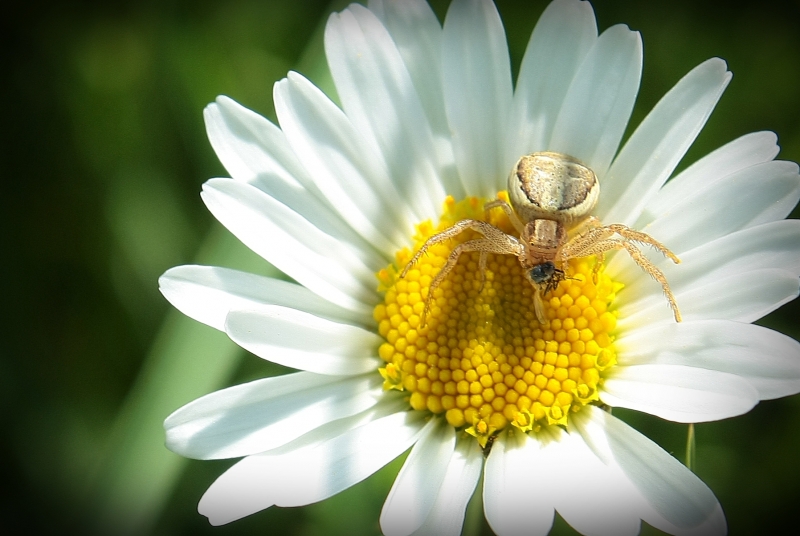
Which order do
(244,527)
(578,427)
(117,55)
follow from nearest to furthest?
(578,427) < (244,527) < (117,55)

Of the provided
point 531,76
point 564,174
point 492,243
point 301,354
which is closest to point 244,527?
point 301,354

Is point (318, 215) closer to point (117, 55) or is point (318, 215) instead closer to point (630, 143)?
point (630, 143)

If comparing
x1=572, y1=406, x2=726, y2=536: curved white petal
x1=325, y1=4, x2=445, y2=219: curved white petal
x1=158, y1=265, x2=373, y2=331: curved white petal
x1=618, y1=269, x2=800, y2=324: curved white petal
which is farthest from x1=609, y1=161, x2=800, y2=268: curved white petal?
x1=158, y1=265, x2=373, y2=331: curved white petal

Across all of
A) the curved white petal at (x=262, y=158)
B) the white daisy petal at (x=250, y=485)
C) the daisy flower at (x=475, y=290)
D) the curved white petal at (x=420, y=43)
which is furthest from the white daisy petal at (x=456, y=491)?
the curved white petal at (x=420, y=43)

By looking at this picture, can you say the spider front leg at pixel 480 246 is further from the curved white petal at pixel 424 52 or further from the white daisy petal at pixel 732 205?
the white daisy petal at pixel 732 205

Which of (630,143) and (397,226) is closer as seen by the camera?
(630,143)

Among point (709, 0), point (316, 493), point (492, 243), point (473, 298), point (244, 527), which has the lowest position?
point (244, 527)
